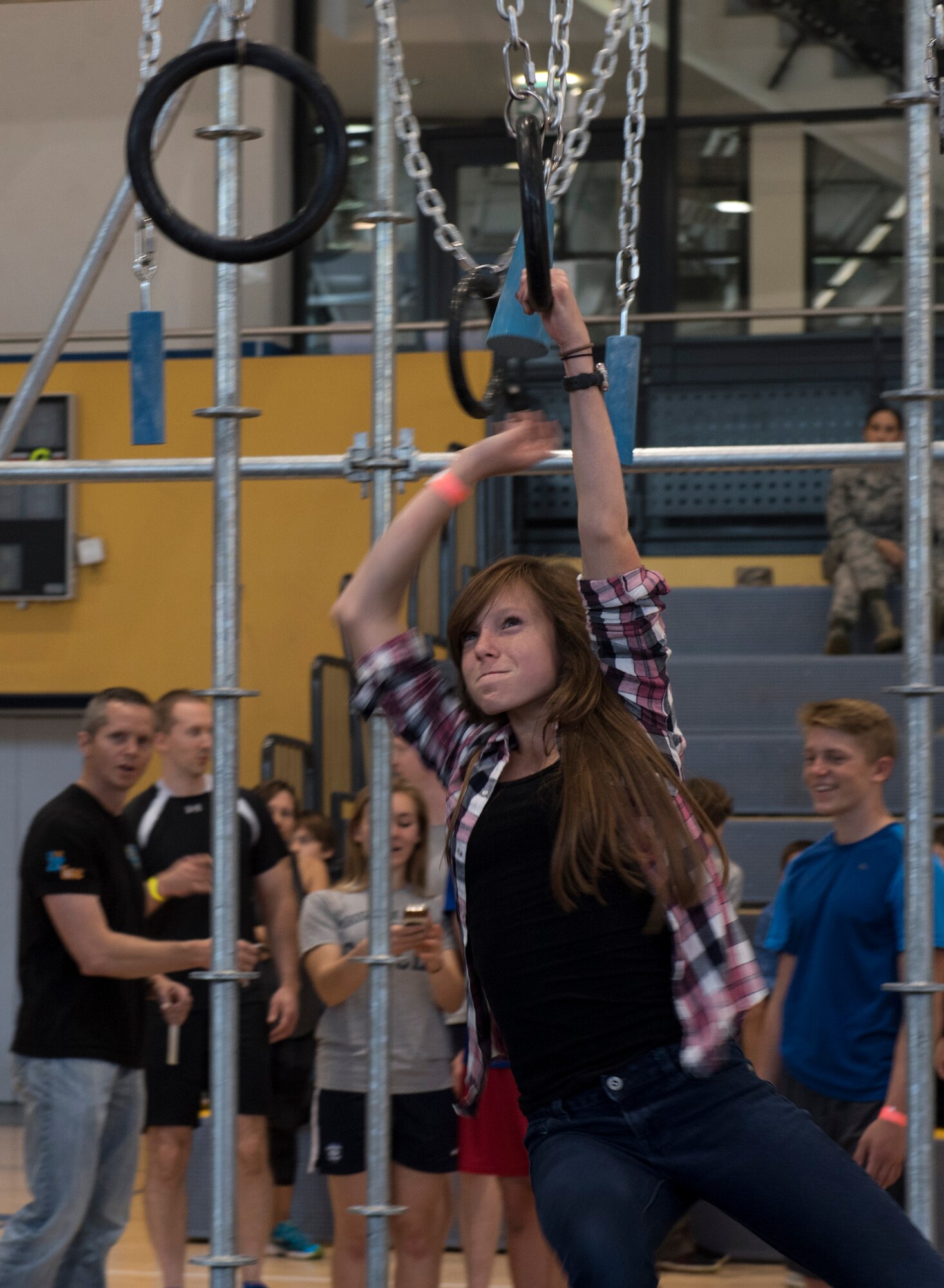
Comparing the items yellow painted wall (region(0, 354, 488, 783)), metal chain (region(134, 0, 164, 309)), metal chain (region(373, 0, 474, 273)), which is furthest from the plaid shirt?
yellow painted wall (region(0, 354, 488, 783))

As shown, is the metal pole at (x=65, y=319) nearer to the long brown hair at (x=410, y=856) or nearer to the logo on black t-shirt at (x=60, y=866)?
the logo on black t-shirt at (x=60, y=866)

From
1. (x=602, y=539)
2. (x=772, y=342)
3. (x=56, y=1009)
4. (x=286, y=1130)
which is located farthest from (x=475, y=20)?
(x=602, y=539)

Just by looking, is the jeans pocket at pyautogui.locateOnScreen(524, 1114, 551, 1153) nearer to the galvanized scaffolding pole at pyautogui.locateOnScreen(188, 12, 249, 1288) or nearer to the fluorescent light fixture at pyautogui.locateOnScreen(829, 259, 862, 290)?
the galvanized scaffolding pole at pyautogui.locateOnScreen(188, 12, 249, 1288)

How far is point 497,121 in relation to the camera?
32.0 ft

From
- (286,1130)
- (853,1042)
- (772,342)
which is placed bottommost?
(286,1130)

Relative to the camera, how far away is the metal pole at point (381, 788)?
8.08ft

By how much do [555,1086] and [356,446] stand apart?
1147 millimetres

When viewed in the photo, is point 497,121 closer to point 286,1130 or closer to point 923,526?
point 286,1130

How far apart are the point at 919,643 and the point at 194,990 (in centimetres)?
256

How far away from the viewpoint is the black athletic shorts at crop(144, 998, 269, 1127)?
421 cm

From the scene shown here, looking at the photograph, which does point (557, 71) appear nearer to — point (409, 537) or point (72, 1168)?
point (409, 537)

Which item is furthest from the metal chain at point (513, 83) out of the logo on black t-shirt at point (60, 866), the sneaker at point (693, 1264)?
the sneaker at point (693, 1264)

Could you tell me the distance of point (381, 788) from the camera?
99.6 inches

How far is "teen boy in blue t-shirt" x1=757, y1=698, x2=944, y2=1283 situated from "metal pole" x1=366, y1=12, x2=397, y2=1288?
1184 millimetres
